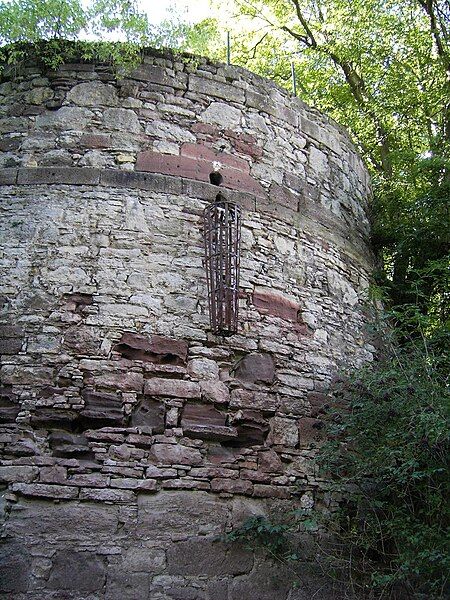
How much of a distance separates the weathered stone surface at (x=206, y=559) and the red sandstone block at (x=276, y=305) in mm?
1703

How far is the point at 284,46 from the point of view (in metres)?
11.4

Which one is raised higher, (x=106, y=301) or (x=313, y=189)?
(x=313, y=189)

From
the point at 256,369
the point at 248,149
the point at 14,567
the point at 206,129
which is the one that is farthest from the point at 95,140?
the point at 14,567

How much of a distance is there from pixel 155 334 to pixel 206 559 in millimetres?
1468

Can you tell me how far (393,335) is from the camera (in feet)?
19.0

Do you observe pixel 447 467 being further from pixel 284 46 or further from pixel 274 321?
pixel 284 46

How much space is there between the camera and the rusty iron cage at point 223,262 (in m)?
5.01

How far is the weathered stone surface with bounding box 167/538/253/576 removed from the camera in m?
4.33

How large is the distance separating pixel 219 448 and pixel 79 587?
1.22 m

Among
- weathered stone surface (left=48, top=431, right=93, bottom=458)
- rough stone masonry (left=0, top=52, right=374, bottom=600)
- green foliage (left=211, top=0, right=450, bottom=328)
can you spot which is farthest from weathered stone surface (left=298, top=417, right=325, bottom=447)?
green foliage (left=211, top=0, right=450, bottom=328)

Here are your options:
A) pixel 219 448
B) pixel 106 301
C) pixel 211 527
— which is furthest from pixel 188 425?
pixel 106 301

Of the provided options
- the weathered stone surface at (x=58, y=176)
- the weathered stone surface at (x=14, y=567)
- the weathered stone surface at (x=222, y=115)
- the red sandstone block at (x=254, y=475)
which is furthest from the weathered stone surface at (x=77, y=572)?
the weathered stone surface at (x=222, y=115)

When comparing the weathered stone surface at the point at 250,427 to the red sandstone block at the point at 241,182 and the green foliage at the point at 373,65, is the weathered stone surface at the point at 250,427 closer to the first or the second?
the red sandstone block at the point at 241,182

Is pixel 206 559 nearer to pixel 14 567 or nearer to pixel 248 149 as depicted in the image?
pixel 14 567
